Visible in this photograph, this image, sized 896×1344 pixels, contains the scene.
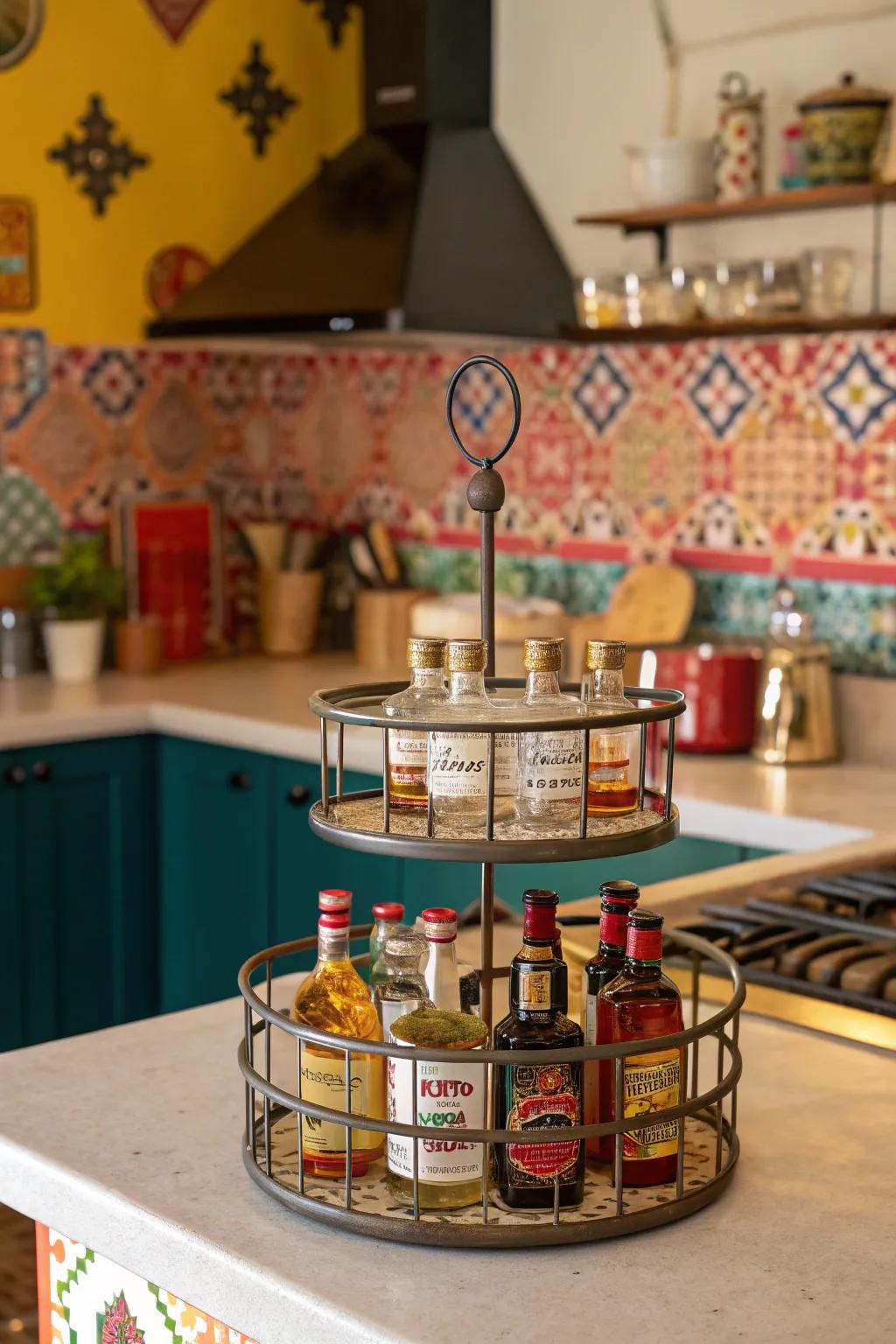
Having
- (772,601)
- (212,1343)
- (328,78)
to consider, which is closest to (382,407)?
(328,78)

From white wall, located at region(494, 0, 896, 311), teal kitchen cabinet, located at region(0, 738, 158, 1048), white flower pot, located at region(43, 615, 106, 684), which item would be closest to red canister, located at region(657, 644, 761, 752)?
white wall, located at region(494, 0, 896, 311)

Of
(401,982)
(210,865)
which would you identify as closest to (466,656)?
(401,982)

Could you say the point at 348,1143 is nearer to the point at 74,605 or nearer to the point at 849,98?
the point at 849,98

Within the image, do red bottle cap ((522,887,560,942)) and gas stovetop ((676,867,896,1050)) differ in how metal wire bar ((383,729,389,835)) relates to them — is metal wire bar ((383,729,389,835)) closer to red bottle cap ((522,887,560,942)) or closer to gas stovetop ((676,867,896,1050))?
red bottle cap ((522,887,560,942))

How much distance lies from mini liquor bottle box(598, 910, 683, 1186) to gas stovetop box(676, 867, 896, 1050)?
0.45 m

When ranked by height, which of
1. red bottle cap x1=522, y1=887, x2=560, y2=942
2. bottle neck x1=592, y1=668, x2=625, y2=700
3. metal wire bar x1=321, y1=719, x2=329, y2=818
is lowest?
red bottle cap x1=522, y1=887, x2=560, y2=942

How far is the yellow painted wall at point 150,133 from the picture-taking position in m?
4.00

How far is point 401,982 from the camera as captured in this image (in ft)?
3.98

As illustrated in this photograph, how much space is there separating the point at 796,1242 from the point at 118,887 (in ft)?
8.89

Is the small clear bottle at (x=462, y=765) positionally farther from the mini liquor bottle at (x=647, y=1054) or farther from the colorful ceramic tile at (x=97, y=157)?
the colorful ceramic tile at (x=97, y=157)

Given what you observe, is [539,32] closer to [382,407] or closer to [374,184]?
[374,184]

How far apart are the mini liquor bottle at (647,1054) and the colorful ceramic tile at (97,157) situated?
129 inches

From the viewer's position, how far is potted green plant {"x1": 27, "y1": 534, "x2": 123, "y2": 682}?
3.96 m

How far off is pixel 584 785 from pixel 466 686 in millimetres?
123
